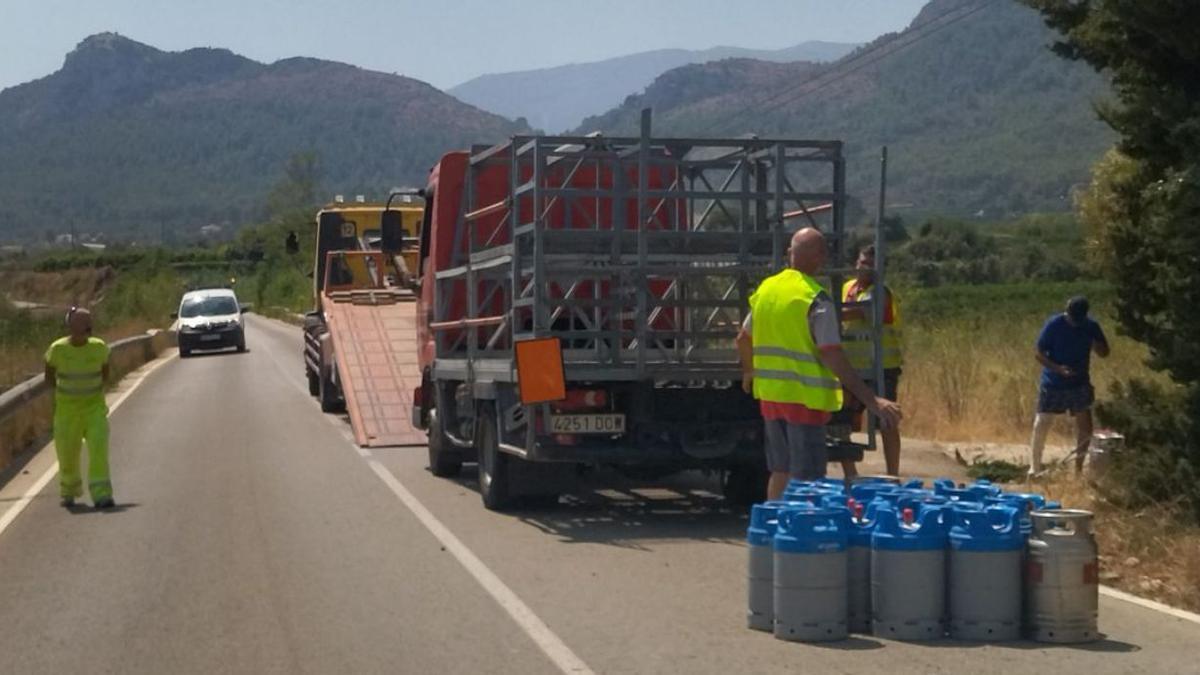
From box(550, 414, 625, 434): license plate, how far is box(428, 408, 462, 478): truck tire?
10.2ft

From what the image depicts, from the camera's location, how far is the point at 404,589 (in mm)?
10125

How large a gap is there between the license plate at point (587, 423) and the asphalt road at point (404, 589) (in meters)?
0.72

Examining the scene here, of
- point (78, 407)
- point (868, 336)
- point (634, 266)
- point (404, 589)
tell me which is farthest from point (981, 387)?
point (404, 589)

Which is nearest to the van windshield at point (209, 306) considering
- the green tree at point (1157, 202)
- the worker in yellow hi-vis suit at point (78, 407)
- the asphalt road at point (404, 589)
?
the asphalt road at point (404, 589)

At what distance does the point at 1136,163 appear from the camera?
12.5 metres

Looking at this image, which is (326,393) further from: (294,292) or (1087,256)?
(294,292)

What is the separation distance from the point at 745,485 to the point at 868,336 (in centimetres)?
177

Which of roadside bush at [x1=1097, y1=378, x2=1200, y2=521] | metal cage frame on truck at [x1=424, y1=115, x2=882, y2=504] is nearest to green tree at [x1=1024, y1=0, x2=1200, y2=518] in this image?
roadside bush at [x1=1097, y1=378, x2=1200, y2=521]

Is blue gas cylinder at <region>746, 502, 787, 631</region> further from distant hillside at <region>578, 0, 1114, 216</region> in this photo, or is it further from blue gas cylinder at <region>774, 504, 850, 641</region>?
distant hillside at <region>578, 0, 1114, 216</region>

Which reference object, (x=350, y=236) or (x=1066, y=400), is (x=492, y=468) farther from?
(x=350, y=236)

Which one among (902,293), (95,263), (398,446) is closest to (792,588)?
(398,446)

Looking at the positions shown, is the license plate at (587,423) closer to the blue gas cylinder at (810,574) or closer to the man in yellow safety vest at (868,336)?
the man in yellow safety vest at (868,336)

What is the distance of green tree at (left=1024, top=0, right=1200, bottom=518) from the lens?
1071 cm

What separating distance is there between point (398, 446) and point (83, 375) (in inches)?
212
